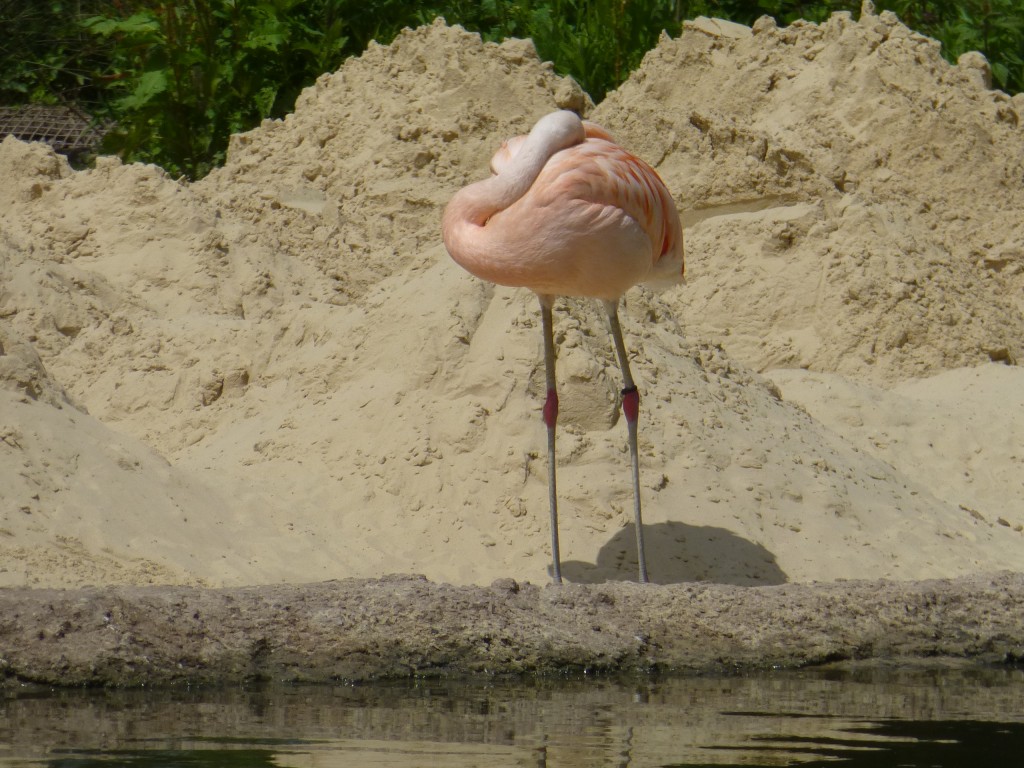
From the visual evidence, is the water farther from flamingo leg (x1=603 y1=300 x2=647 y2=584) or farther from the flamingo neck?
the flamingo neck

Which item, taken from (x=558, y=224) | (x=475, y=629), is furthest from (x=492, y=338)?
(x=475, y=629)

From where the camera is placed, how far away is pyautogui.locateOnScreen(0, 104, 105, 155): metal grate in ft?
41.5

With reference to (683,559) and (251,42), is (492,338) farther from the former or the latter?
(251,42)

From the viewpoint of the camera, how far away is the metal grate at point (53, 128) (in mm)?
12664

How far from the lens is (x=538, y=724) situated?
4.19 m

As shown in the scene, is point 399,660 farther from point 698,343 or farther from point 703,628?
point 698,343

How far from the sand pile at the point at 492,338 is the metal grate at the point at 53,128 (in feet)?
6.97

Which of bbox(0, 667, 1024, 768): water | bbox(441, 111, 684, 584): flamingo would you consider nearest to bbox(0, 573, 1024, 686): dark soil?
bbox(0, 667, 1024, 768): water

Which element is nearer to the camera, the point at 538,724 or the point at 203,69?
the point at 538,724

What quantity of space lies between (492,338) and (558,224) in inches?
55.9

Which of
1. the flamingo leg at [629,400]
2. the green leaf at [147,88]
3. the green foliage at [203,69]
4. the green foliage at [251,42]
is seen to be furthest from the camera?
the green foliage at [251,42]

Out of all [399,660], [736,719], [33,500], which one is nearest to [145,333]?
[33,500]

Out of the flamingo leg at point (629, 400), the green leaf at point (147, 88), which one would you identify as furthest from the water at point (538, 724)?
the green leaf at point (147, 88)

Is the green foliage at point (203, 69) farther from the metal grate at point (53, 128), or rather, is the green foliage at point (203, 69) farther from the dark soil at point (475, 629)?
the dark soil at point (475, 629)
